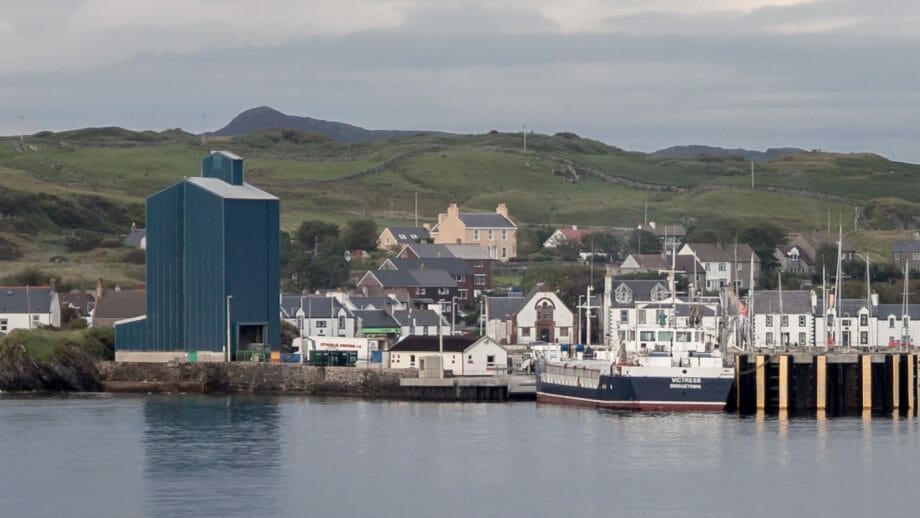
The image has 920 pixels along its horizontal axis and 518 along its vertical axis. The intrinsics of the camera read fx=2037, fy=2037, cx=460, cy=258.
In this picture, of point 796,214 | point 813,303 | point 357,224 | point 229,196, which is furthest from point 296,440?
point 796,214

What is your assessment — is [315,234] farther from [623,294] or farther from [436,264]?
[623,294]

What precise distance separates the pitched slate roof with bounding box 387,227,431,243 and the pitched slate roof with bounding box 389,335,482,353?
187 feet

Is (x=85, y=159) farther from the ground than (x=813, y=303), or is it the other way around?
(x=85, y=159)

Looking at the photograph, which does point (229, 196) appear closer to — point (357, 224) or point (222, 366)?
point (222, 366)

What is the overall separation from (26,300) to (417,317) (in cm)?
1884

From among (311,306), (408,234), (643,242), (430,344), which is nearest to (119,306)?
(311,306)

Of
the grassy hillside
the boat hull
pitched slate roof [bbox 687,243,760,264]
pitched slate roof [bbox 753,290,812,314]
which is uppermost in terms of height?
the grassy hillside

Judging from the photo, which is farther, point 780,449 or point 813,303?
point 813,303

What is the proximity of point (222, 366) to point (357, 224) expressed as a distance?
58632 mm

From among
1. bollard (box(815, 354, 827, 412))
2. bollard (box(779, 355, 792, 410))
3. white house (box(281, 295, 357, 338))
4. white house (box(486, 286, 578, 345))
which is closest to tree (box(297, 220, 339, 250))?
white house (box(486, 286, 578, 345))

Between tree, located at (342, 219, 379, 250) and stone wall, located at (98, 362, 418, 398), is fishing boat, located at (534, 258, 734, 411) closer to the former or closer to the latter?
stone wall, located at (98, 362, 418, 398)

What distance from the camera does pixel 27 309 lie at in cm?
9725

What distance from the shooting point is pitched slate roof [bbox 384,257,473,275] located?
11675 cm

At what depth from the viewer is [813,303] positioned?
91.4 metres
